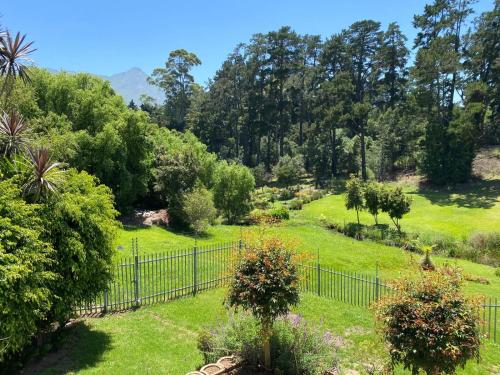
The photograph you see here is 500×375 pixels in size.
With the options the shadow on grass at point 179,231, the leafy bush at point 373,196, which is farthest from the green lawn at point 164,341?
the leafy bush at point 373,196

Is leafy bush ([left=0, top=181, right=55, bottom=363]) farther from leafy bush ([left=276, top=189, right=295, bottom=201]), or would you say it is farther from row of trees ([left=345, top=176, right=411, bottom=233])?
leafy bush ([left=276, top=189, right=295, bottom=201])

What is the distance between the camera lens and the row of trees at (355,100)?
1677 inches

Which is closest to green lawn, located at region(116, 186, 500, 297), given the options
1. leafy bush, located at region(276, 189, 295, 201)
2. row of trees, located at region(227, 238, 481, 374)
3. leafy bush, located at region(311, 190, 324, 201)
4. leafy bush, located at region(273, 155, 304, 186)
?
leafy bush, located at region(311, 190, 324, 201)

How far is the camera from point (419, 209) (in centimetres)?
3597

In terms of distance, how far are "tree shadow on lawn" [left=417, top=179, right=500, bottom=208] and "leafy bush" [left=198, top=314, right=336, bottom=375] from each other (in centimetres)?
3321

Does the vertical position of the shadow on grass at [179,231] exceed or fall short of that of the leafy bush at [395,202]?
it falls short

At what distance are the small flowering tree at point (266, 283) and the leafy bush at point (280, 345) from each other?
30cm

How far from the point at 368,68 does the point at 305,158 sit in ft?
55.6

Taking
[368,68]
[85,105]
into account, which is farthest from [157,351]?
[368,68]

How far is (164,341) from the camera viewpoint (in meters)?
10.2

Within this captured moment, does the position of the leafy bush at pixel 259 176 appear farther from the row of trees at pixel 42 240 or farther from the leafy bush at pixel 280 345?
the leafy bush at pixel 280 345

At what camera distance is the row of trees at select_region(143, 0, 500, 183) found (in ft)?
140

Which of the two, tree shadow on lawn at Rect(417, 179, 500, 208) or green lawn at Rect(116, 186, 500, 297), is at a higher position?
tree shadow on lawn at Rect(417, 179, 500, 208)

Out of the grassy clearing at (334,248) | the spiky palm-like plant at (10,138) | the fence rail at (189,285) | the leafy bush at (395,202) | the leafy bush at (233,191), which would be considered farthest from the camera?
the leafy bush at (233,191)
